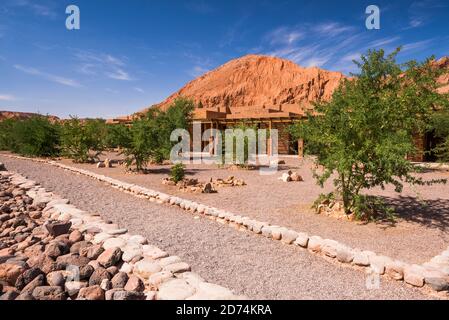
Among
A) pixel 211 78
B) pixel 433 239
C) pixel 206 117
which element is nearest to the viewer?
pixel 433 239

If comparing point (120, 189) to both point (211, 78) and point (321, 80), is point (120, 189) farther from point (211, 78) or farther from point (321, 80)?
point (211, 78)

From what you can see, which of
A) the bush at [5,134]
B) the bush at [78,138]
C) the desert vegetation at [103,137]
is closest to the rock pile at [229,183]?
the desert vegetation at [103,137]

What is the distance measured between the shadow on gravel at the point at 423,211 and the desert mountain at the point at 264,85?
61748 mm

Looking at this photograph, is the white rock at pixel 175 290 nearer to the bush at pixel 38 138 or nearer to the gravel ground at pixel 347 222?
the gravel ground at pixel 347 222

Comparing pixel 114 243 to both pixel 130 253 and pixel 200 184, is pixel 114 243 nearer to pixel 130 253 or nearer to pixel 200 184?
pixel 130 253

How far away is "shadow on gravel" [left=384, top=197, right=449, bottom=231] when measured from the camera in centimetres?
662

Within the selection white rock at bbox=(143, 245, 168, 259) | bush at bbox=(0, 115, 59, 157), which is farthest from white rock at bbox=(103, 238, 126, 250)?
bush at bbox=(0, 115, 59, 157)

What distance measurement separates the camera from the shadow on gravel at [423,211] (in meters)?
6.62

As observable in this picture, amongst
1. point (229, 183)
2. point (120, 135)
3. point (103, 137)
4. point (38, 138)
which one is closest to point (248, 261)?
point (229, 183)

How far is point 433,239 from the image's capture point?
18.4ft

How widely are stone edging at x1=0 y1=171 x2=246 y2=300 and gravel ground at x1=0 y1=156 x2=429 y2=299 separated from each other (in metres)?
0.40

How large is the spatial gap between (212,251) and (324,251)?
5.88 ft

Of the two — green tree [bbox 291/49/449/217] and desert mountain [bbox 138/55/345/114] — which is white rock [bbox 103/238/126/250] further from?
desert mountain [bbox 138/55/345/114]
